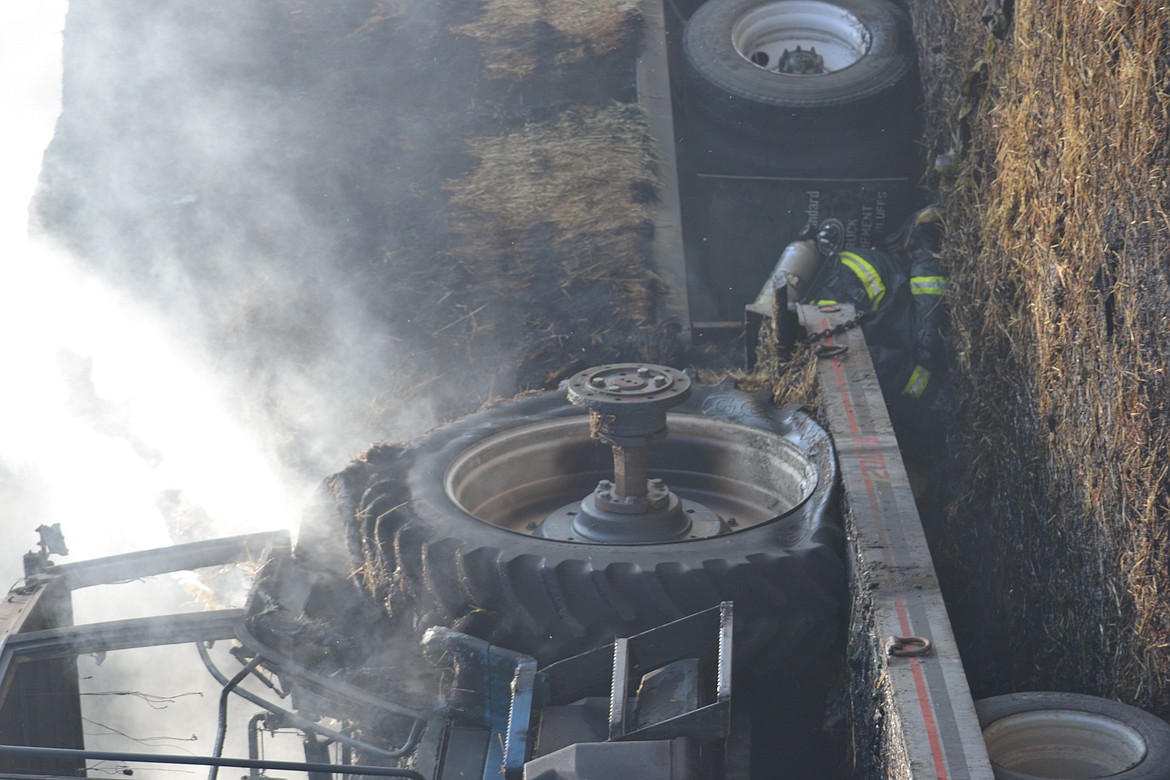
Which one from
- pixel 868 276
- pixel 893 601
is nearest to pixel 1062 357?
pixel 893 601

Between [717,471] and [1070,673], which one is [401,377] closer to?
[717,471]

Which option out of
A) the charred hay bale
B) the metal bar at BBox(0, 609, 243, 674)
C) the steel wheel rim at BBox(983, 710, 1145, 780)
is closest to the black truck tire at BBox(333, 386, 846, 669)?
the metal bar at BBox(0, 609, 243, 674)

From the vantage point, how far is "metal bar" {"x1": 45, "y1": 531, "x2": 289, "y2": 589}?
19.8ft

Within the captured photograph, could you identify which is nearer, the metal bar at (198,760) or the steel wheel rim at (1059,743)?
the steel wheel rim at (1059,743)

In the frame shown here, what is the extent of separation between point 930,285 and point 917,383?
2.07 ft

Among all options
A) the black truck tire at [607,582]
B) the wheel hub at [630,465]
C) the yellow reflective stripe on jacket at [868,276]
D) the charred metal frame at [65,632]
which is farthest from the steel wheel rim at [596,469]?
the yellow reflective stripe on jacket at [868,276]

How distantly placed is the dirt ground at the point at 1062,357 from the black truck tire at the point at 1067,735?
37 centimetres

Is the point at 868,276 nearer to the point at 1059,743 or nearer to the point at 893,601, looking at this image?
the point at 893,601

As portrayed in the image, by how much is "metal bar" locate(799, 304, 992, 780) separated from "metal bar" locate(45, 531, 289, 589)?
9.08 feet

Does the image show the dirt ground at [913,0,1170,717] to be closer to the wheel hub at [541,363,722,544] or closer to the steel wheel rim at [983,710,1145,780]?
the steel wheel rim at [983,710,1145,780]

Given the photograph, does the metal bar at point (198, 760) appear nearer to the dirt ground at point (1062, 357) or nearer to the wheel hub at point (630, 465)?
the wheel hub at point (630, 465)

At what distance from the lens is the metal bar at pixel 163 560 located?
6.05 meters

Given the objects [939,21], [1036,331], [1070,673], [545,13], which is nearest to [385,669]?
[1070,673]

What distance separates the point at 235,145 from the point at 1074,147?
7.38 metres
